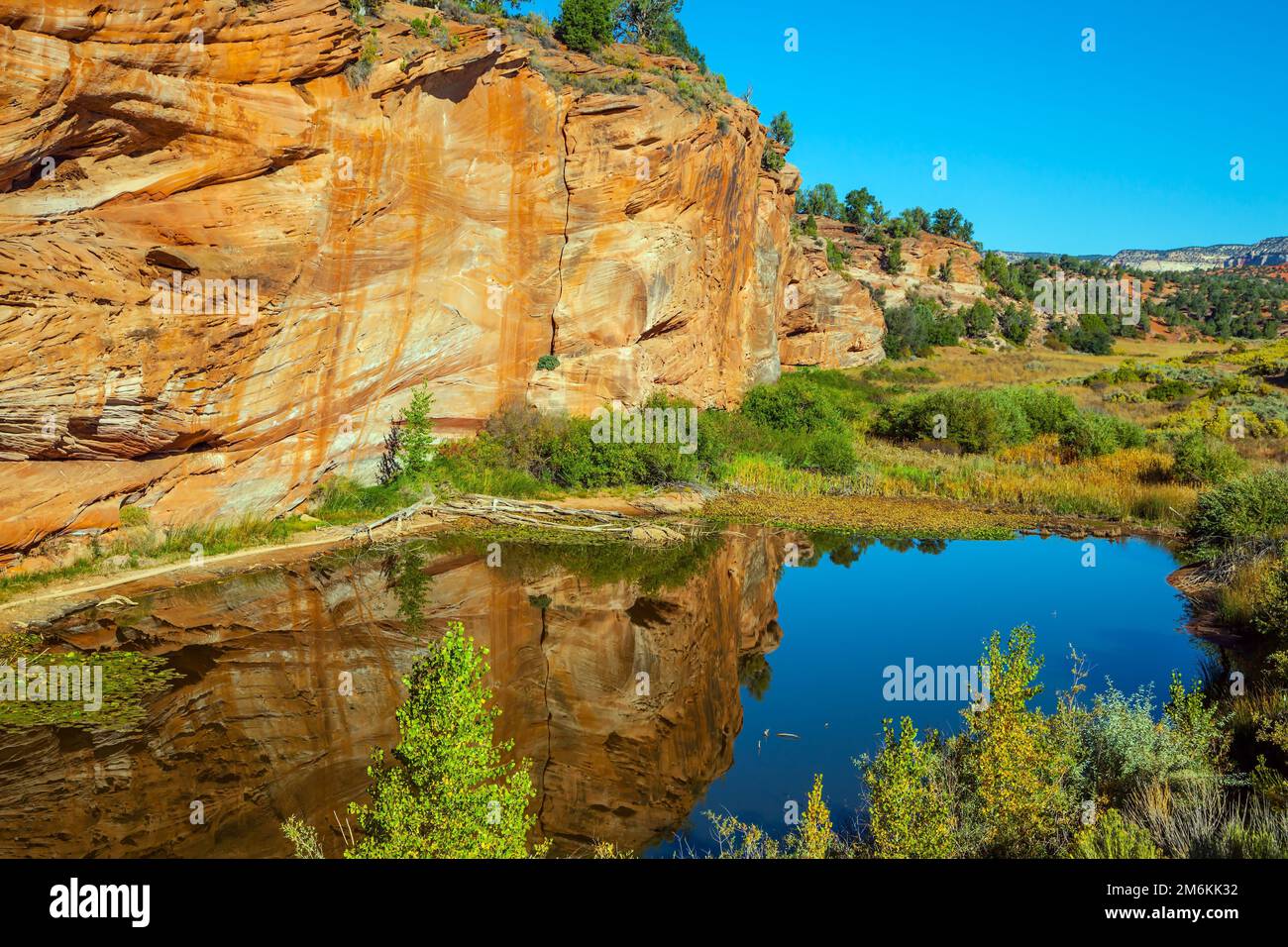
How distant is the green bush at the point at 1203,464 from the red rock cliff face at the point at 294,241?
567 inches

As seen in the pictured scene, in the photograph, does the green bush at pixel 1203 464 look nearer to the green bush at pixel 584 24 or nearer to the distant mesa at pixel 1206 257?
the green bush at pixel 584 24

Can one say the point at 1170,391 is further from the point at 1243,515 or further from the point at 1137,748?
the point at 1137,748

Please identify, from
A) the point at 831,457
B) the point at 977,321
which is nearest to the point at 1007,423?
the point at 831,457

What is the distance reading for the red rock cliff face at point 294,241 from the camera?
13.8m

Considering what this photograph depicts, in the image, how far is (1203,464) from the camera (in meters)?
23.1

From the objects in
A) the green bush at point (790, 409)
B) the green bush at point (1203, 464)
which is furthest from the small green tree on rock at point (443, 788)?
the green bush at point (790, 409)

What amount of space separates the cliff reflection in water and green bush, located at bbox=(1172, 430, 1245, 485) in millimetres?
12757

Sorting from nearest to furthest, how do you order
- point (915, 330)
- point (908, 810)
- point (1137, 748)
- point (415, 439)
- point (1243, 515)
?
point (908, 810)
point (1137, 748)
point (1243, 515)
point (415, 439)
point (915, 330)

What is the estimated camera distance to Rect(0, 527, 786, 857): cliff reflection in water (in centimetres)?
818

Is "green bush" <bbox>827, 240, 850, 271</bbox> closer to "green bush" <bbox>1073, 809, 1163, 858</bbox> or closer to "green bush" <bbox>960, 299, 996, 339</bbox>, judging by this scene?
"green bush" <bbox>960, 299, 996, 339</bbox>

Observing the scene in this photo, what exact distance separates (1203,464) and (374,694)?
21.6 meters

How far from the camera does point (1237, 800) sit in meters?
7.55

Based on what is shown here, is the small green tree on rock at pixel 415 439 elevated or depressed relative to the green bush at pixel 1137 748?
elevated
